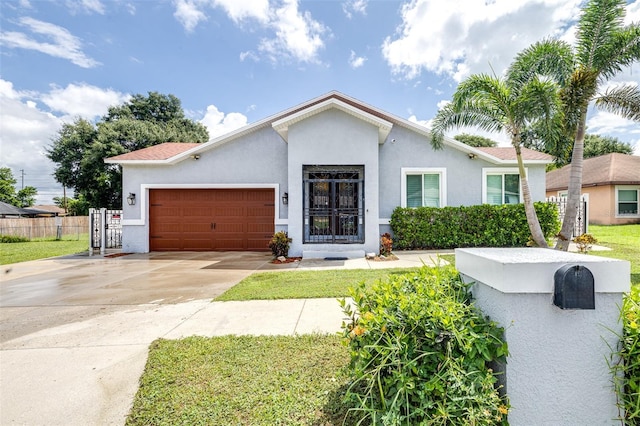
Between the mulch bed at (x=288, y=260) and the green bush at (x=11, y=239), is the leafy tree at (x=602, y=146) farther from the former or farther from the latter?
the green bush at (x=11, y=239)

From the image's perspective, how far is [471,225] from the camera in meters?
10.8

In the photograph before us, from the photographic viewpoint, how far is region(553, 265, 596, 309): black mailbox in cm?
165

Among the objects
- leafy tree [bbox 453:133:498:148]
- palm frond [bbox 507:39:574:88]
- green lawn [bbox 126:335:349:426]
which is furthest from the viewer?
leafy tree [bbox 453:133:498:148]

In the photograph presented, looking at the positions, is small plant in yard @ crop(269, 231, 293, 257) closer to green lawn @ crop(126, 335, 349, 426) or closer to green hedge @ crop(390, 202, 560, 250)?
green hedge @ crop(390, 202, 560, 250)

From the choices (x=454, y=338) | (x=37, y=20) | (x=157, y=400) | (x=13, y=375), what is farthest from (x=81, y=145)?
(x=454, y=338)

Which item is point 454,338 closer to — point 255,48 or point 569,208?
point 569,208

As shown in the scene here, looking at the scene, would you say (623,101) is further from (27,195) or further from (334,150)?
(27,195)

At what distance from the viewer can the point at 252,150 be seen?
11703mm

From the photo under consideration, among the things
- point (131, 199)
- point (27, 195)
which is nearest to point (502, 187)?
point (131, 199)

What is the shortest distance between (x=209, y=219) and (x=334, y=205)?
5441mm

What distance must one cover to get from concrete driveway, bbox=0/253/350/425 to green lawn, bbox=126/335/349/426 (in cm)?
22

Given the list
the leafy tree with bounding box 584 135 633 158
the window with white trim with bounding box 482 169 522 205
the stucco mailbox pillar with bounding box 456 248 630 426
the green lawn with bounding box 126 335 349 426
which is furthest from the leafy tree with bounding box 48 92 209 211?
the leafy tree with bounding box 584 135 633 158

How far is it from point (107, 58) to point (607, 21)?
1872cm

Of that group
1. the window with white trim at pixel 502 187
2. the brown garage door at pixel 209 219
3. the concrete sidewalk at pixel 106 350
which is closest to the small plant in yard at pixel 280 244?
the brown garage door at pixel 209 219
